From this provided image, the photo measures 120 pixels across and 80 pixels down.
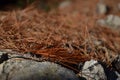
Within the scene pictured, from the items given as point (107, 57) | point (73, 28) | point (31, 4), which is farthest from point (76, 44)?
point (31, 4)

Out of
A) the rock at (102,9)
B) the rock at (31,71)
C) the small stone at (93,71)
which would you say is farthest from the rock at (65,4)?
the rock at (31,71)

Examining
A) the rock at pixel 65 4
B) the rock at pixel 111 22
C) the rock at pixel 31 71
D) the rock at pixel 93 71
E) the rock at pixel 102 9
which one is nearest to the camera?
the rock at pixel 31 71

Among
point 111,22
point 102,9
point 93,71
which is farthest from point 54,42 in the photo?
point 102,9

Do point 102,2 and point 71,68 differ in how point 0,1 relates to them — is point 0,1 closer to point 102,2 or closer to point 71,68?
point 102,2

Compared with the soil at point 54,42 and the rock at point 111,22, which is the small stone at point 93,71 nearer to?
the soil at point 54,42

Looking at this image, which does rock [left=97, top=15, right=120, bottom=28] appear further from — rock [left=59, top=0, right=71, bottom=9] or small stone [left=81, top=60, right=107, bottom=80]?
small stone [left=81, top=60, right=107, bottom=80]

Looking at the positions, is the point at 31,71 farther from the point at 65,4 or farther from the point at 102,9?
the point at 65,4
